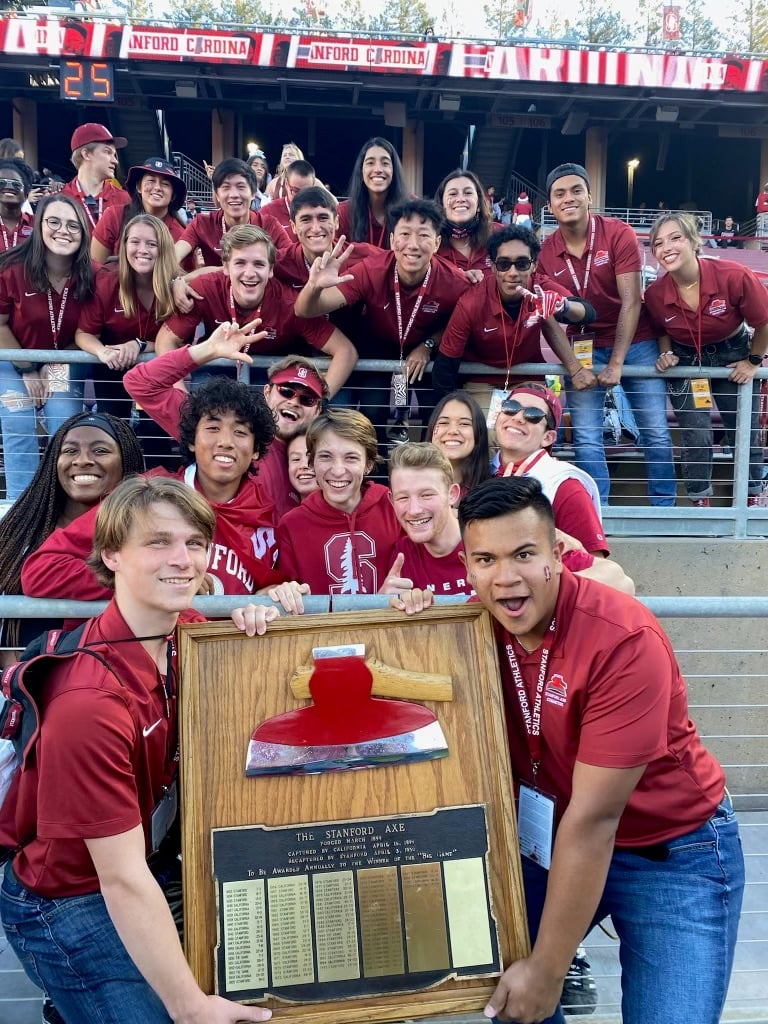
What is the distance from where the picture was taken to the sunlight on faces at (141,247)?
4801 mm

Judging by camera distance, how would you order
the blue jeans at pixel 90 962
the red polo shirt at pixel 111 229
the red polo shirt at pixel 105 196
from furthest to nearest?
the red polo shirt at pixel 105 196, the red polo shirt at pixel 111 229, the blue jeans at pixel 90 962

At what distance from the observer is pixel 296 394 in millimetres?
3984

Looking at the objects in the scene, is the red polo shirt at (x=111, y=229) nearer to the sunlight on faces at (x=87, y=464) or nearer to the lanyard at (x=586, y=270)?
the lanyard at (x=586, y=270)

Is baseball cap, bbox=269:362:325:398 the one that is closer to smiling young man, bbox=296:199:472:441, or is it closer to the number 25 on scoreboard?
smiling young man, bbox=296:199:472:441

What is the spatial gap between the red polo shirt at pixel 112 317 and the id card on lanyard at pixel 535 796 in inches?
139

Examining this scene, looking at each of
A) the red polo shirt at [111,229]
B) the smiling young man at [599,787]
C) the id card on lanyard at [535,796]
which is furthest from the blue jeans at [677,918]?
the red polo shirt at [111,229]

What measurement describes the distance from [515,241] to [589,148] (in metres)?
20.5

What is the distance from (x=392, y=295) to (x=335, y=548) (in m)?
2.16

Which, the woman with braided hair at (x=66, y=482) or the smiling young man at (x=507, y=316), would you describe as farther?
the smiling young man at (x=507, y=316)

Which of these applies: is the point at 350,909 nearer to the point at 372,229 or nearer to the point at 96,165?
the point at 372,229

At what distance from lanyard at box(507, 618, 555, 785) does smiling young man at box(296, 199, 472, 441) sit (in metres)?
2.73

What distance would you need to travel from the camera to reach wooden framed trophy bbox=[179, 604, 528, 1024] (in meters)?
1.90

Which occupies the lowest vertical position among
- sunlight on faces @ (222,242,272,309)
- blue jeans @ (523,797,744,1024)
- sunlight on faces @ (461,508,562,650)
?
blue jeans @ (523,797,744,1024)

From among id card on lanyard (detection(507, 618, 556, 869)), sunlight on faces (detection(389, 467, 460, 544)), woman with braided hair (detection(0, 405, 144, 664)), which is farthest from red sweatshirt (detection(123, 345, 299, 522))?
id card on lanyard (detection(507, 618, 556, 869))
